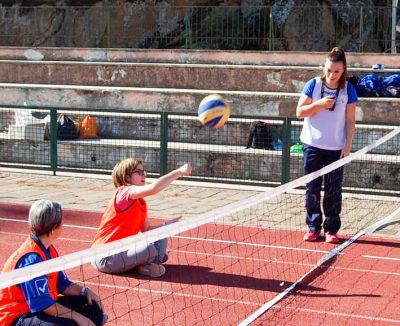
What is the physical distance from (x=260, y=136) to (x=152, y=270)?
23.0 feet

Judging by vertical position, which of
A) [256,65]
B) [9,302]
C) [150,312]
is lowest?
[150,312]

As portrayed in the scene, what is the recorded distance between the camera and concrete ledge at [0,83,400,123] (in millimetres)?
16203

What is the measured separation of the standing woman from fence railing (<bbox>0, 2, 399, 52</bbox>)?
40.5 ft

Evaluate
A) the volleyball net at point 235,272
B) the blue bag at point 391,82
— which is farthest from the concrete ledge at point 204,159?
the blue bag at point 391,82

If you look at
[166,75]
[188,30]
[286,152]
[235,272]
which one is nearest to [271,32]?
[188,30]

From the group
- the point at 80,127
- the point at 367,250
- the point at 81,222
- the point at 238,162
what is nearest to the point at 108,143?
the point at 80,127

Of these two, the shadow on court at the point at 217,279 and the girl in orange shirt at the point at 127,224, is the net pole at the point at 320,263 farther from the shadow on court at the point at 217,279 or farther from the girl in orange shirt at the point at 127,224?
the girl in orange shirt at the point at 127,224

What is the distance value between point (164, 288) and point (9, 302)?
2700mm

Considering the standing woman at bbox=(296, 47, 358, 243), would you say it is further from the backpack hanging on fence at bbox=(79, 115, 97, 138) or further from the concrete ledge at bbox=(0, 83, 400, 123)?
the backpack hanging on fence at bbox=(79, 115, 97, 138)

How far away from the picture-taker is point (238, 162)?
15.0 m

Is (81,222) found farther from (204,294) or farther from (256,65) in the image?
(256,65)

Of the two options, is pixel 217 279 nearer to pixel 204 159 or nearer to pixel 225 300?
pixel 225 300

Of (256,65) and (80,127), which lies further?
(256,65)

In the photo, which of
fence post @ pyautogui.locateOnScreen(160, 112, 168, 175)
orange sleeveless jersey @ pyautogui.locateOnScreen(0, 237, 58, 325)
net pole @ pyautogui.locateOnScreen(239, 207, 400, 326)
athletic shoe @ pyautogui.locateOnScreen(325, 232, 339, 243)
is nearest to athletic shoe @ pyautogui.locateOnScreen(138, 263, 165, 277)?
net pole @ pyautogui.locateOnScreen(239, 207, 400, 326)
